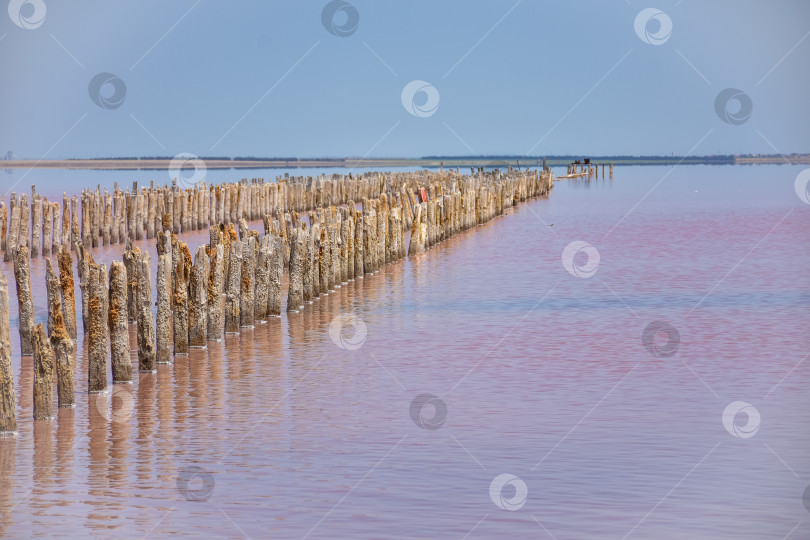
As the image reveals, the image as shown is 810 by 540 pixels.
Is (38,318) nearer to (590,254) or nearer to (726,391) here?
(726,391)

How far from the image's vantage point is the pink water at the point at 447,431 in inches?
352

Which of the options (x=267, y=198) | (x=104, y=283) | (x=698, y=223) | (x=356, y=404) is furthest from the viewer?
(x=698, y=223)

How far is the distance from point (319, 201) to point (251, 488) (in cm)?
4045

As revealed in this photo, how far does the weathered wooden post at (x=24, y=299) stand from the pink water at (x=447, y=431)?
0.40m

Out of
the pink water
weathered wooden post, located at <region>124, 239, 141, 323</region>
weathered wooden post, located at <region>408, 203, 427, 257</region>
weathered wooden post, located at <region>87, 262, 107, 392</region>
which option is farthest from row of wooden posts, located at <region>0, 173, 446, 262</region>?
weathered wooden post, located at <region>87, 262, 107, 392</region>

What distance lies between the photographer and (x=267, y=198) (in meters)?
41.9

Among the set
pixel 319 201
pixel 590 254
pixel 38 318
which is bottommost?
→ pixel 38 318

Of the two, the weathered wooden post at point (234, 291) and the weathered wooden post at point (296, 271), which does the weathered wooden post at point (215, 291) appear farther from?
the weathered wooden post at point (296, 271)

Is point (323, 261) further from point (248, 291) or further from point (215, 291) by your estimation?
point (215, 291)

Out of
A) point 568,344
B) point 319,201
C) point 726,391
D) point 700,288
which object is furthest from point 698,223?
point 726,391

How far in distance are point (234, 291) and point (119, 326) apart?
3.91 m

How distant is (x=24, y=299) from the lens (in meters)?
15.1

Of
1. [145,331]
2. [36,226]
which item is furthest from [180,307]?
[36,226]

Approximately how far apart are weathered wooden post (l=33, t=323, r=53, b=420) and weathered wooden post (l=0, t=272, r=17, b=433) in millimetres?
336
